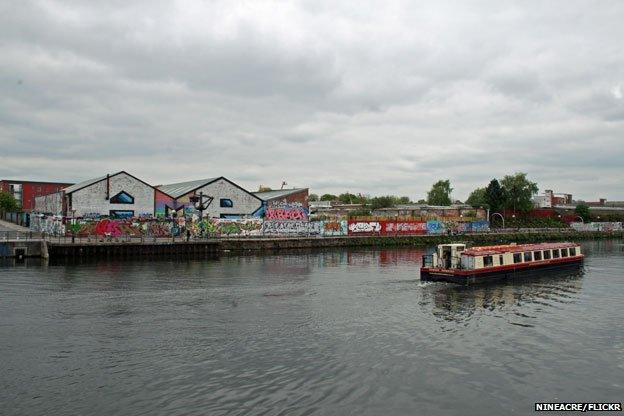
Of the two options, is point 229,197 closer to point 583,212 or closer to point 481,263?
point 481,263

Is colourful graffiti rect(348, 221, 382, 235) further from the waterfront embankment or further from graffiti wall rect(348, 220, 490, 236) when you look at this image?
the waterfront embankment

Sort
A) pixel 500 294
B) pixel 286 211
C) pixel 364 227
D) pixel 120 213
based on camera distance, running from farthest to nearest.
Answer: pixel 364 227
pixel 286 211
pixel 120 213
pixel 500 294

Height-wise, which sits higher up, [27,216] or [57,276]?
[27,216]

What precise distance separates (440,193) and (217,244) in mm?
128068

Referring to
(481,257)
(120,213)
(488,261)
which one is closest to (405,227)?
(120,213)

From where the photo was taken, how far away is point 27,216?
4134 inches

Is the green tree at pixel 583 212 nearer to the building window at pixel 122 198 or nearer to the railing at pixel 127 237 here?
the railing at pixel 127 237

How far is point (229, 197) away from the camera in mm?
88875

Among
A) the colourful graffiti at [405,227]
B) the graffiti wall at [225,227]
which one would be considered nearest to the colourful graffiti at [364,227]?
the graffiti wall at [225,227]

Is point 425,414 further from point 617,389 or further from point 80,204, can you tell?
point 80,204

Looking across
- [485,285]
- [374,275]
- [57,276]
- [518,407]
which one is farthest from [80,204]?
[518,407]

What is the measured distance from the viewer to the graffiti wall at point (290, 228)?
89.4 metres

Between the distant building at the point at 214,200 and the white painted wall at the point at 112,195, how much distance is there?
6.22ft

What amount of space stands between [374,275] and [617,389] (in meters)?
30.4
